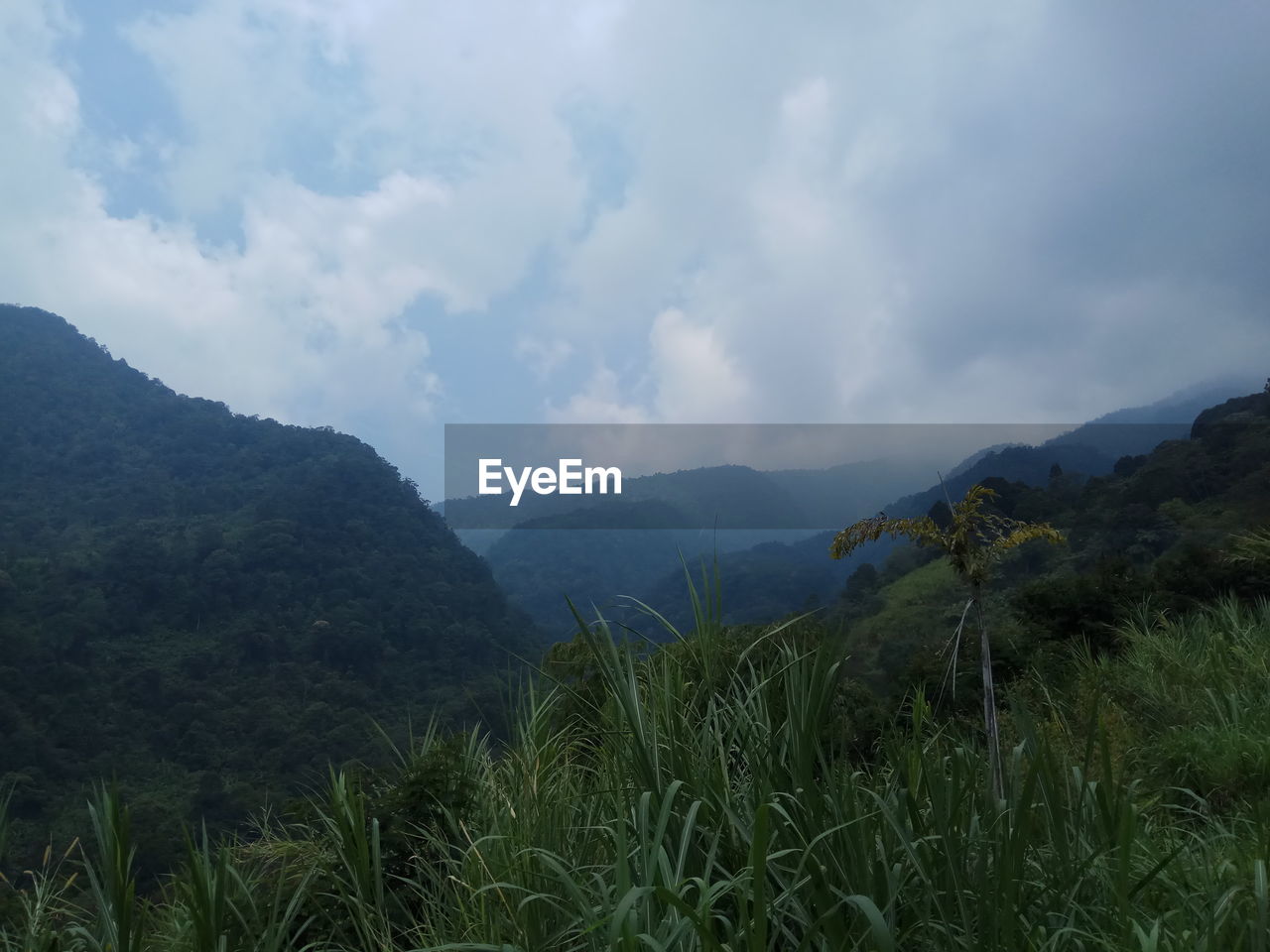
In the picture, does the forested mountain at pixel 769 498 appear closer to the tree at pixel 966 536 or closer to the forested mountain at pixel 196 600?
the forested mountain at pixel 196 600

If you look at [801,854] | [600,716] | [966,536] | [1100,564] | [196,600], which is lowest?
[196,600]

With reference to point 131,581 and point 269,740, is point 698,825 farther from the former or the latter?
point 131,581

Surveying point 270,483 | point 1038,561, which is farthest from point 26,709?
point 1038,561

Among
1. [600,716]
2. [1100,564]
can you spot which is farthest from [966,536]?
[1100,564]

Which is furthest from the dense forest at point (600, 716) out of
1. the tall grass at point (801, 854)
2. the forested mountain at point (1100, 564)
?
the forested mountain at point (1100, 564)

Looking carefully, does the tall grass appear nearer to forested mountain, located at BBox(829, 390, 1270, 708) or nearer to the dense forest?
the dense forest

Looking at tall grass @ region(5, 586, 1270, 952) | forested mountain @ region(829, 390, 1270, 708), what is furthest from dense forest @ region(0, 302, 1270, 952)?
forested mountain @ region(829, 390, 1270, 708)

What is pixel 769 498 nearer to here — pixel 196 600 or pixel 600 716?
pixel 196 600

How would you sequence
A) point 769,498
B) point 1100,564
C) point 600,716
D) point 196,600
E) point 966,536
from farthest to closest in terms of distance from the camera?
point 196,600 < point 769,498 < point 1100,564 < point 966,536 < point 600,716

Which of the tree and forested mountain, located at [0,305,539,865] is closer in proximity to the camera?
the tree
